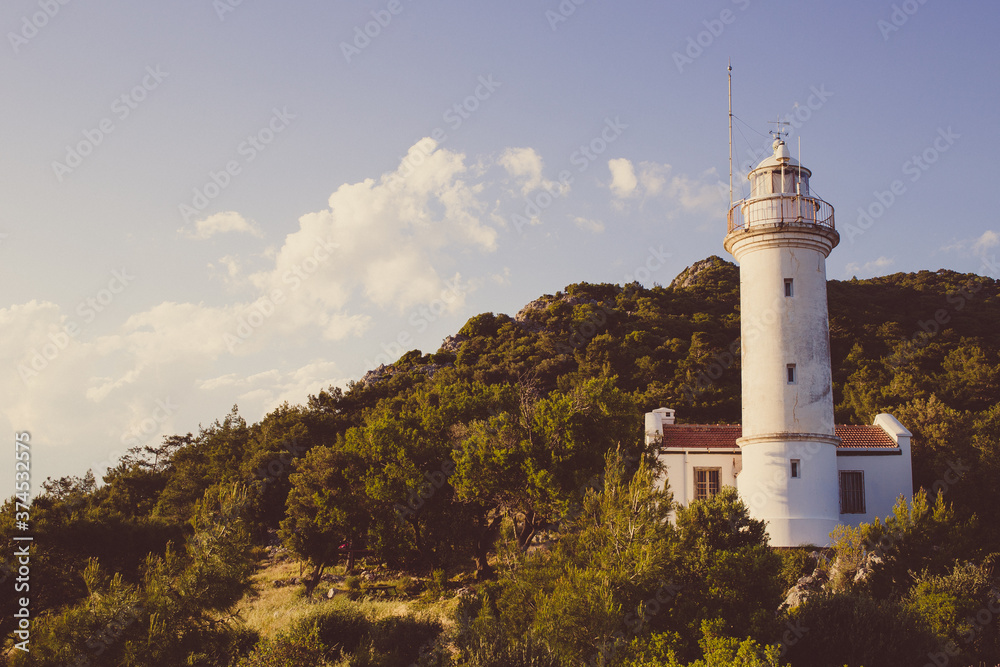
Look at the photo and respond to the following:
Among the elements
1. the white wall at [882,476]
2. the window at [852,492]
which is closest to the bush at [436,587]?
the white wall at [882,476]

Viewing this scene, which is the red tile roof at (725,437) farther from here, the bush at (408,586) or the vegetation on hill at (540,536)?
the bush at (408,586)

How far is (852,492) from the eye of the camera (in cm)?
2345

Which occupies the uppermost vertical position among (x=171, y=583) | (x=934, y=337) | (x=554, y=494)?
(x=934, y=337)

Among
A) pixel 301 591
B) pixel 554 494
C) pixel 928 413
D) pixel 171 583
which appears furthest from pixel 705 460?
pixel 171 583

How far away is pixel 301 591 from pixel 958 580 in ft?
61.8

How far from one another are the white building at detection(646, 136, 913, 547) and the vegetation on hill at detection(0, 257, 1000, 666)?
5.51ft

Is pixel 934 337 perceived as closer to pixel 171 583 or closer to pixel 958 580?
pixel 958 580

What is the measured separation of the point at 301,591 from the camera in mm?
25531

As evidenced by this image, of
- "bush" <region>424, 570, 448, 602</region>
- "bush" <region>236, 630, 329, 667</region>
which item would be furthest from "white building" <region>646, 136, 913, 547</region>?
"bush" <region>236, 630, 329, 667</region>

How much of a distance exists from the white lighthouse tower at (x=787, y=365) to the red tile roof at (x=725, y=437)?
7.44 ft

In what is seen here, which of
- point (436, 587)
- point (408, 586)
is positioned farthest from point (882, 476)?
point (408, 586)

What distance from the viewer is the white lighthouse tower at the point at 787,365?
69.6 feet

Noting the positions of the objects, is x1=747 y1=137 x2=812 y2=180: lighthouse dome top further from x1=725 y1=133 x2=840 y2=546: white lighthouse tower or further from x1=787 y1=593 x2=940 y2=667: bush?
x1=787 y1=593 x2=940 y2=667: bush

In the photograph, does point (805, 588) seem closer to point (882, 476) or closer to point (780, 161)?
point (882, 476)
